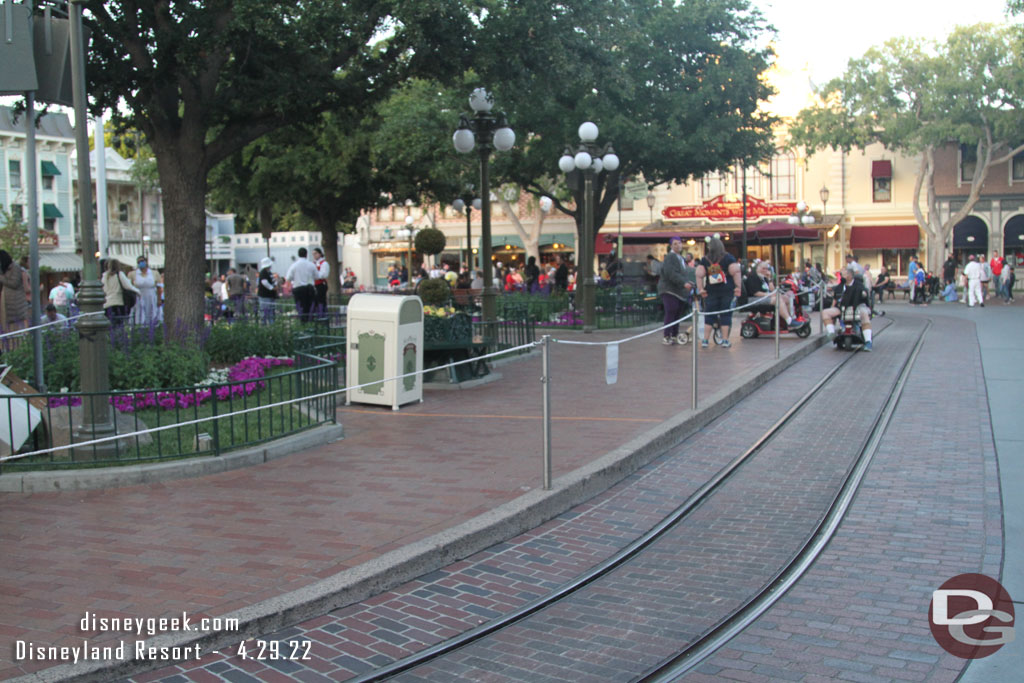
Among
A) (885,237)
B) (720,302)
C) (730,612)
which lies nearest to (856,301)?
(720,302)

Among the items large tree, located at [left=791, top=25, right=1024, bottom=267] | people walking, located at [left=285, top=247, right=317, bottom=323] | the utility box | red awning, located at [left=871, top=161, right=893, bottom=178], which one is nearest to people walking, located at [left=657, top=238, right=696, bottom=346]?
the utility box

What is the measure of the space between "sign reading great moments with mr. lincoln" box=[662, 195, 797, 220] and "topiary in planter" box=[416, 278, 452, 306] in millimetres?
35830

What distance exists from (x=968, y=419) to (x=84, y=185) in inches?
350

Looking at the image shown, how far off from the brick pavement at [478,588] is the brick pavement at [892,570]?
3.99 feet

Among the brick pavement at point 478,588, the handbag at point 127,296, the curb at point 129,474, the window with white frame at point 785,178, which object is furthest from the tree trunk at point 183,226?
the window with white frame at point 785,178

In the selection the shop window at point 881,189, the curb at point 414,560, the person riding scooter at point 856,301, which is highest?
the shop window at point 881,189

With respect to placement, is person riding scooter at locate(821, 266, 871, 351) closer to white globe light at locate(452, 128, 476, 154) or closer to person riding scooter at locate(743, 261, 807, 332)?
person riding scooter at locate(743, 261, 807, 332)

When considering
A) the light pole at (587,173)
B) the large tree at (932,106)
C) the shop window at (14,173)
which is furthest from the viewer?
the shop window at (14,173)

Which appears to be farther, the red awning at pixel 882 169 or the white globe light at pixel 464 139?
the red awning at pixel 882 169

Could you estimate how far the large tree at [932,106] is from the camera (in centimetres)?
3903

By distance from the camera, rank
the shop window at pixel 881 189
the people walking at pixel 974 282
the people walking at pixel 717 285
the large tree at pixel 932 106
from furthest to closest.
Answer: the shop window at pixel 881 189, the large tree at pixel 932 106, the people walking at pixel 974 282, the people walking at pixel 717 285

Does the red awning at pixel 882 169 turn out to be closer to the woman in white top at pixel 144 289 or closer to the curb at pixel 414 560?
the woman in white top at pixel 144 289

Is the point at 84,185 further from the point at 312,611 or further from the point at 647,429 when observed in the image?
the point at 647,429

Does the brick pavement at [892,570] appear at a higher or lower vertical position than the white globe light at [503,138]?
lower
